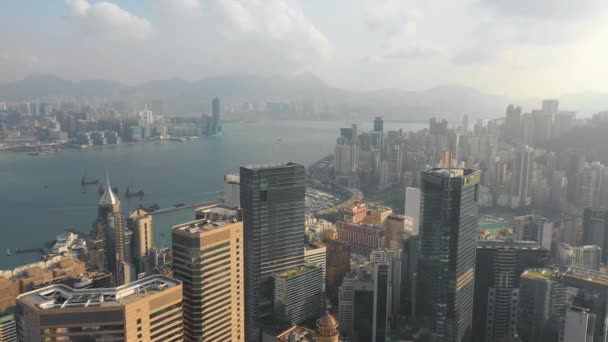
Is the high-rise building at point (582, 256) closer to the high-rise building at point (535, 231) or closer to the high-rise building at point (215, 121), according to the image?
the high-rise building at point (535, 231)

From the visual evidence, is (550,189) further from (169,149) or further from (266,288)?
(169,149)

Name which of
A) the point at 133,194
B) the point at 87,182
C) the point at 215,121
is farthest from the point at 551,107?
the point at 215,121

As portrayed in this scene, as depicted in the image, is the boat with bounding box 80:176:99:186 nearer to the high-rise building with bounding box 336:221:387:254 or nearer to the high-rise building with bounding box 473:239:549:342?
the high-rise building with bounding box 336:221:387:254

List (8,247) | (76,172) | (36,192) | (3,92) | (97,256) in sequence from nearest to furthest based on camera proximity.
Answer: (97,256) → (8,247) → (36,192) → (76,172) → (3,92)

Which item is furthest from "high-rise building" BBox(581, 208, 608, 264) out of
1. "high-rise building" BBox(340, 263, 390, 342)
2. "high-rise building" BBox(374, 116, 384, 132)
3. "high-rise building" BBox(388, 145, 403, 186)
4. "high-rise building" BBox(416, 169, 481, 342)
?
"high-rise building" BBox(374, 116, 384, 132)

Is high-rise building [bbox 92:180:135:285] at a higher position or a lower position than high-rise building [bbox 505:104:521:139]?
lower

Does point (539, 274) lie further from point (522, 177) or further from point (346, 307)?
point (522, 177)

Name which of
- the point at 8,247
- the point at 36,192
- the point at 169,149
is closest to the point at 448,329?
the point at 8,247
